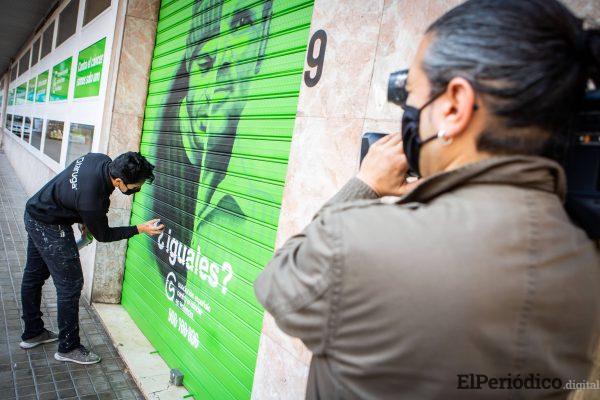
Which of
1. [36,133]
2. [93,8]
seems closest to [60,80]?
[93,8]

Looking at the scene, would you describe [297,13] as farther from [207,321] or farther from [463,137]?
[207,321]

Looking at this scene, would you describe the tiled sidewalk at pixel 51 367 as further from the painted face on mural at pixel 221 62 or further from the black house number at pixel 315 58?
the black house number at pixel 315 58

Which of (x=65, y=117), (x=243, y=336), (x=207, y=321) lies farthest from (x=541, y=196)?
(x=65, y=117)

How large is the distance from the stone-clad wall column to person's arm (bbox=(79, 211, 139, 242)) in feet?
4.49

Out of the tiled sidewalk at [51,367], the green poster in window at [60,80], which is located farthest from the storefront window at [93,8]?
the tiled sidewalk at [51,367]

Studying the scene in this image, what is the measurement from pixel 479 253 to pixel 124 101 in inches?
193

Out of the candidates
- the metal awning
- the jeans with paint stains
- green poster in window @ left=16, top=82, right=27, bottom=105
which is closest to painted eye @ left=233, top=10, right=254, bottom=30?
the jeans with paint stains

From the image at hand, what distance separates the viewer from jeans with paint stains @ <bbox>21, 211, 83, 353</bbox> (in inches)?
139

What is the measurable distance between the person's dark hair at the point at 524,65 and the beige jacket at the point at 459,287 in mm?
82

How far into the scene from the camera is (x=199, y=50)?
379cm

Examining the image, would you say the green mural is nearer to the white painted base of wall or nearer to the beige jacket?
the white painted base of wall

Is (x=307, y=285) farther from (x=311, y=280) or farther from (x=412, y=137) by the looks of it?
(x=412, y=137)

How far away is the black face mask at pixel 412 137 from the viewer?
3.33 ft

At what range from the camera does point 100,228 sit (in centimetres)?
336
